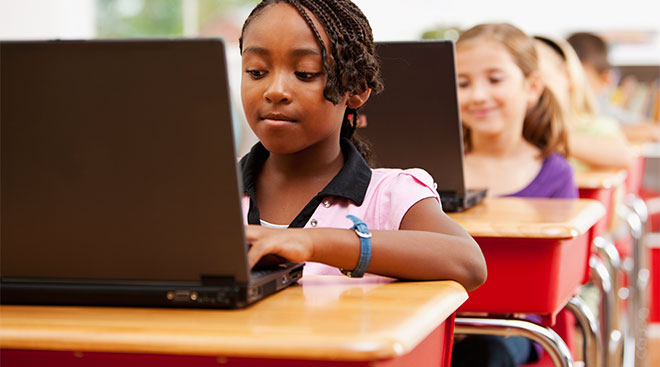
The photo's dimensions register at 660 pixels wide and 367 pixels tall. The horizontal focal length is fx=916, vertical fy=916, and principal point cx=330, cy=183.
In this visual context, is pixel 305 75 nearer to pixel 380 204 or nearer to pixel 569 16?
pixel 380 204

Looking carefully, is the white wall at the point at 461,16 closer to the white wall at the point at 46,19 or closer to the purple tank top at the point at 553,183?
the white wall at the point at 46,19

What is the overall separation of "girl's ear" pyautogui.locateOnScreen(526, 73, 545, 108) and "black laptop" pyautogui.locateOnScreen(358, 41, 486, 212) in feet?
2.20

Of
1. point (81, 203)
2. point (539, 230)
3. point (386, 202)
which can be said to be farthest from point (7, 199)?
point (539, 230)

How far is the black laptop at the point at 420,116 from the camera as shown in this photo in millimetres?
1547

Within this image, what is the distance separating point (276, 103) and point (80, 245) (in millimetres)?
398

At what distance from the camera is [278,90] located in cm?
113

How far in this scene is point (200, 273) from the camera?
0.81 meters

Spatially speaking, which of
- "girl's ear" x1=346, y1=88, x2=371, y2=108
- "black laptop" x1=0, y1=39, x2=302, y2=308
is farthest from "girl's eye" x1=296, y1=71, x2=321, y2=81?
"black laptop" x1=0, y1=39, x2=302, y2=308

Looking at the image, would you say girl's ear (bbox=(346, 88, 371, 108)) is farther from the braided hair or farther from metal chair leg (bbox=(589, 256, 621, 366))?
metal chair leg (bbox=(589, 256, 621, 366))

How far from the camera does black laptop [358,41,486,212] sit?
155cm

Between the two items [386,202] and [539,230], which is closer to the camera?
[386,202]

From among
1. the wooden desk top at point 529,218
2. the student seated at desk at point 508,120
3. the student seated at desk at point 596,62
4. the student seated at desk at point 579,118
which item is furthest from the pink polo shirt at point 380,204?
the student seated at desk at point 596,62

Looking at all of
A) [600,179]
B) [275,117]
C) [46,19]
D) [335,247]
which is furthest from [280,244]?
[46,19]

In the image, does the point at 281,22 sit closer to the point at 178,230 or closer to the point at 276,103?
the point at 276,103
